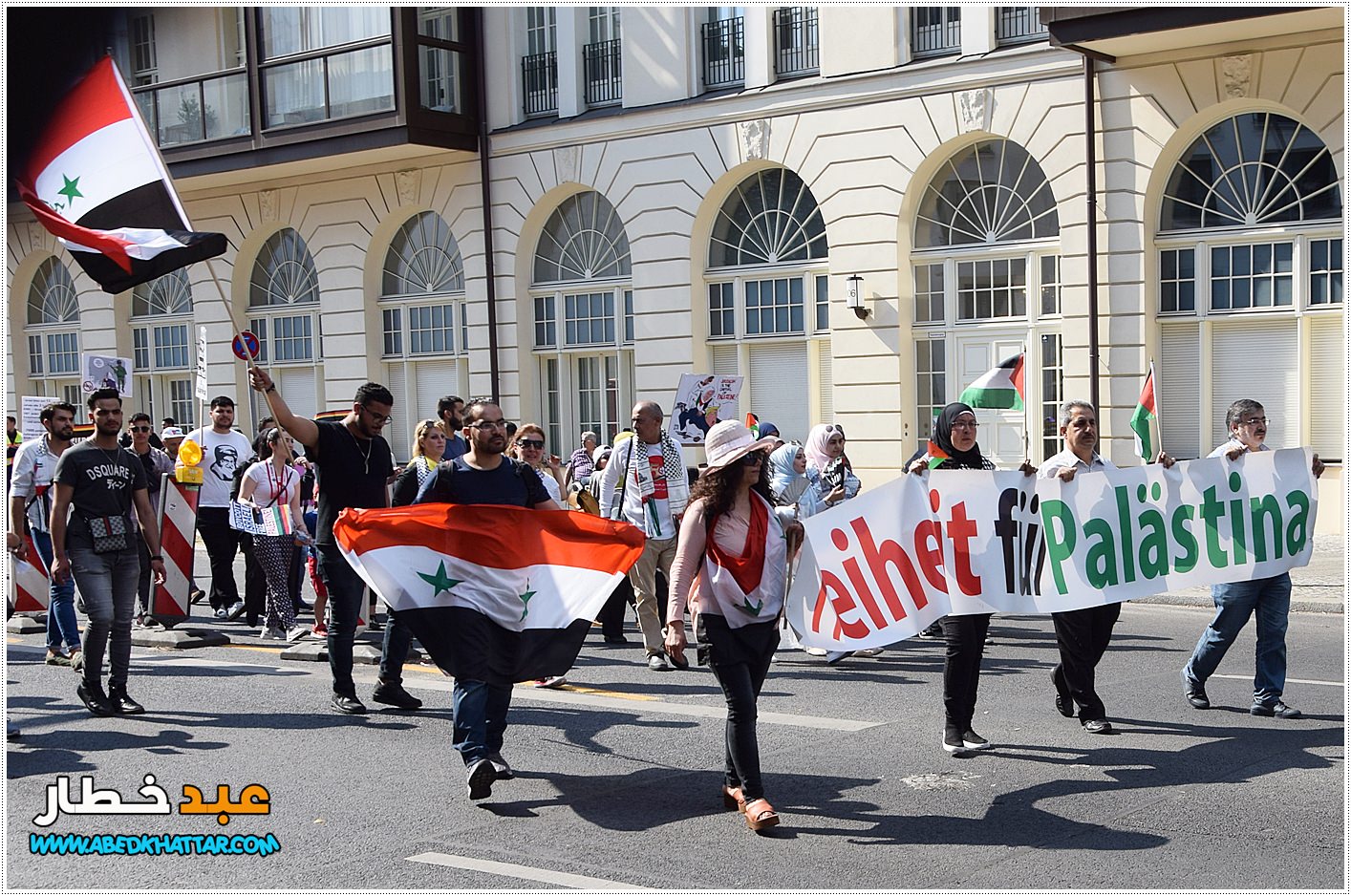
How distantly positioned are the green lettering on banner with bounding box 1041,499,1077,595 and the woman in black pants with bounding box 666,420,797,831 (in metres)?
2.01

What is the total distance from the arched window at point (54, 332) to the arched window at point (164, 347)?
6.50 ft

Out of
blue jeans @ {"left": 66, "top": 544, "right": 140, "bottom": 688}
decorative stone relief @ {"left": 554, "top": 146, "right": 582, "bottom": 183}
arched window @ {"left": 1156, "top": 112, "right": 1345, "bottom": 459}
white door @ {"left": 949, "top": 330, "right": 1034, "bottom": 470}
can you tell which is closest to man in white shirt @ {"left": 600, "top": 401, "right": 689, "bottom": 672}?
blue jeans @ {"left": 66, "top": 544, "right": 140, "bottom": 688}

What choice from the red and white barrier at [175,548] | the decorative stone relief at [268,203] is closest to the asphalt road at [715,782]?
the red and white barrier at [175,548]

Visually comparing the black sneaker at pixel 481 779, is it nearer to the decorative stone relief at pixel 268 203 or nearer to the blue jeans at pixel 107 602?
the blue jeans at pixel 107 602

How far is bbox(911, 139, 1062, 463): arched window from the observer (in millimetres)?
19906

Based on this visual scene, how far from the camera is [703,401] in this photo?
16844 mm

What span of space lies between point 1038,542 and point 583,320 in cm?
1707

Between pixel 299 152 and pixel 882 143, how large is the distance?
10.3m

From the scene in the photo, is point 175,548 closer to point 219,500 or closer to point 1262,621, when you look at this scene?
point 219,500

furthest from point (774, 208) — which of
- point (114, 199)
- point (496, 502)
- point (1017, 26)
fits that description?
point (496, 502)

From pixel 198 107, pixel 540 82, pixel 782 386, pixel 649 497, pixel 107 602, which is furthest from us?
pixel 198 107

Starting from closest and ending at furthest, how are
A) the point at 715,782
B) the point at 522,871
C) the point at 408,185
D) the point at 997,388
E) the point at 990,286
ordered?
1. the point at 522,871
2. the point at 715,782
3. the point at 997,388
4. the point at 990,286
5. the point at 408,185

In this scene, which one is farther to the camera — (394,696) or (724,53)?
(724,53)

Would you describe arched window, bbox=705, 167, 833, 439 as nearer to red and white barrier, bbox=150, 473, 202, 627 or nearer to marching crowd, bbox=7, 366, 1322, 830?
marching crowd, bbox=7, 366, 1322, 830
